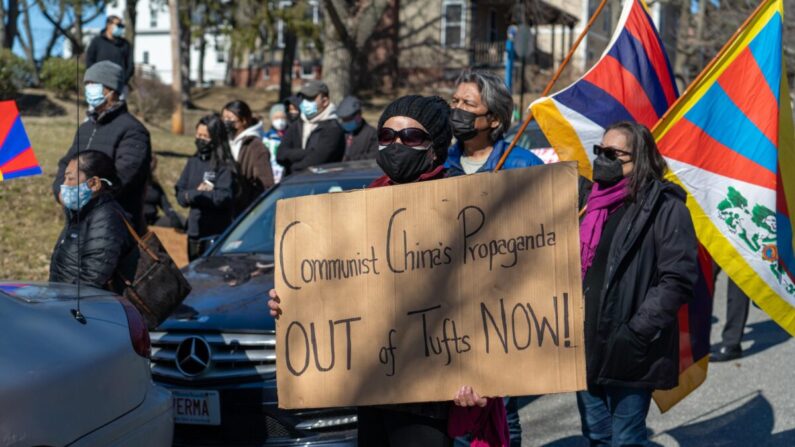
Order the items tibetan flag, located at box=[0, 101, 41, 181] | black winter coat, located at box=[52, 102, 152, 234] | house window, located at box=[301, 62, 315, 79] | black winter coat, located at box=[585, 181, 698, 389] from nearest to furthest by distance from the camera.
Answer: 1. black winter coat, located at box=[585, 181, 698, 389]
2. tibetan flag, located at box=[0, 101, 41, 181]
3. black winter coat, located at box=[52, 102, 152, 234]
4. house window, located at box=[301, 62, 315, 79]

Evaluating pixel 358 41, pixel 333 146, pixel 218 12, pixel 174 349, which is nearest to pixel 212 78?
pixel 218 12

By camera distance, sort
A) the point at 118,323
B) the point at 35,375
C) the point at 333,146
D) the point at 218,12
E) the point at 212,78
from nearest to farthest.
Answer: the point at 35,375 < the point at 118,323 < the point at 333,146 < the point at 218,12 < the point at 212,78

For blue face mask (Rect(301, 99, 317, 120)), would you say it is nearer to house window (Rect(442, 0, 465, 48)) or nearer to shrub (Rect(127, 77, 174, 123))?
shrub (Rect(127, 77, 174, 123))

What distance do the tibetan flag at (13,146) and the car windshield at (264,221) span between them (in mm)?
1439

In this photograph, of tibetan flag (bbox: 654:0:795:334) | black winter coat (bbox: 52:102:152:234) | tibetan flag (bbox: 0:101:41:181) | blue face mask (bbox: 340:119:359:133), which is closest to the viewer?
tibetan flag (bbox: 654:0:795:334)

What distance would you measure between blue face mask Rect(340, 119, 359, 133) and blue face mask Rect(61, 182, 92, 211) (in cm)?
474

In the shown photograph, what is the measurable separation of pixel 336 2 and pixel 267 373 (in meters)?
14.7

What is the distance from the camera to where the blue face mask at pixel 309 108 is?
10141 mm

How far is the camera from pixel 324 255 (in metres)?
3.56

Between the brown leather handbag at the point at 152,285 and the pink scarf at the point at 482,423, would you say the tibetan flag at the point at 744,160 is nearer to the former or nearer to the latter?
the pink scarf at the point at 482,423

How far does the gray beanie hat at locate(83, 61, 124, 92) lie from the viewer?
7172 millimetres

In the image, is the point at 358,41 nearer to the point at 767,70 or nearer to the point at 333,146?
the point at 333,146

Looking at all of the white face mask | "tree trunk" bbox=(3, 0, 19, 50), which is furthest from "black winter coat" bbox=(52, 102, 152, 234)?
"tree trunk" bbox=(3, 0, 19, 50)

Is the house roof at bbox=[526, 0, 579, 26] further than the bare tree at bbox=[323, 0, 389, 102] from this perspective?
Yes
